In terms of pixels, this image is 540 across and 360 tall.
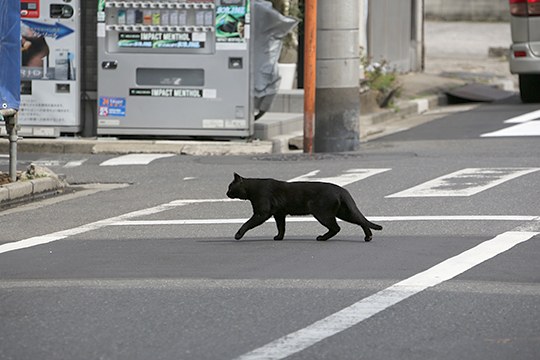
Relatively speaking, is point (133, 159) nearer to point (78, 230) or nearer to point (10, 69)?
point (10, 69)

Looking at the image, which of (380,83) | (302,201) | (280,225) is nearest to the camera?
(302,201)

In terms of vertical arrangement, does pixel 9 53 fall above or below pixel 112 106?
above

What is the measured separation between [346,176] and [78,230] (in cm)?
404

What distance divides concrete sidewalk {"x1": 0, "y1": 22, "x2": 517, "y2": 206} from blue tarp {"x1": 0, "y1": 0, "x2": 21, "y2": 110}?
97 centimetres

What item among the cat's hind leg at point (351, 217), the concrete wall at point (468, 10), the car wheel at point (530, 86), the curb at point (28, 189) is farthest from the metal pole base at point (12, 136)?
the concrete wall at point (468, 10)

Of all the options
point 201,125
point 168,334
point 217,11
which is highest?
point 217,11

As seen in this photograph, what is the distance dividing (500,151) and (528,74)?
6303 mm

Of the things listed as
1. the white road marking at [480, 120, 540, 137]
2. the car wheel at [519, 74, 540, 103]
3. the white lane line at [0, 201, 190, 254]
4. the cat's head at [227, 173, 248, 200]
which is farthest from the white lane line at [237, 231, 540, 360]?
the car wheel at [519, 74, 540, 103]

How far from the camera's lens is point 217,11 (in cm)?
Answer: 1766

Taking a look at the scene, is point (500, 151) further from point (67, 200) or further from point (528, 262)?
point (528, 262)

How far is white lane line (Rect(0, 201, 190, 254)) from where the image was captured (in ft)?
33.7

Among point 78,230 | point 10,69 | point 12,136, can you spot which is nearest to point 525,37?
point 10,69

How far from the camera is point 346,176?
1433 centimetres

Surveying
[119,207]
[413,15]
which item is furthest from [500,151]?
[413,15]
